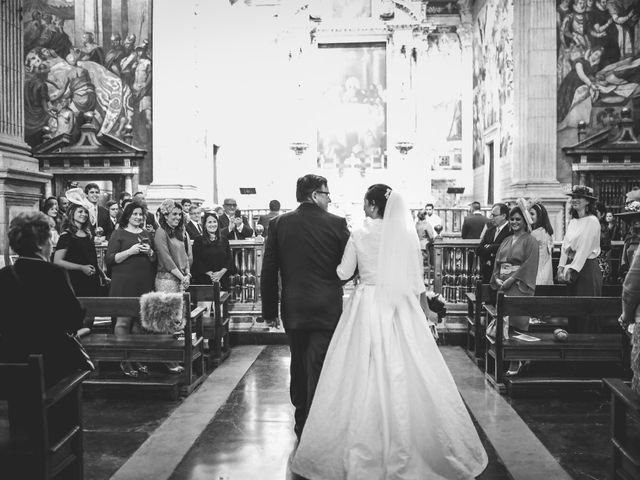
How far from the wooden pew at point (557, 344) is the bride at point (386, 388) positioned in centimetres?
205

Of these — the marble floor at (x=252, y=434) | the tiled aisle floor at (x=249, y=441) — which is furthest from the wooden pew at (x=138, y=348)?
the tiled aisle floor at (x=249, y=441)

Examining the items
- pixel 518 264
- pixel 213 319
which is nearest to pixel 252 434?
pixel 213 319

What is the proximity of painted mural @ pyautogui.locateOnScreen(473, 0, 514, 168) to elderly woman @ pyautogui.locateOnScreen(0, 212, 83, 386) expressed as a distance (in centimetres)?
1402

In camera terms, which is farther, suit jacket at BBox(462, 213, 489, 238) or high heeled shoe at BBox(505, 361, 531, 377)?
suit jacket at BBox(462, 213, 489, 238)

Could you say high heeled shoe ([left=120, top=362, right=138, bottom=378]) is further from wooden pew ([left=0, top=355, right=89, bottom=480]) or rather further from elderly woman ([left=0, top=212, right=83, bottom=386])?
wooden pew ([left=0, top=355, right=89, bottom=480])

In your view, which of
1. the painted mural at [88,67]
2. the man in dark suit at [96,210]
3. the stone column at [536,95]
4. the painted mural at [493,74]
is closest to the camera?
the man in dark suit at [96,210]

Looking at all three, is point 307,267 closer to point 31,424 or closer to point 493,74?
point 31,424

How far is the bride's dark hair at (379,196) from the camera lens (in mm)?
3971

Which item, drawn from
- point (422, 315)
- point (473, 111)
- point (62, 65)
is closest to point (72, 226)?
point (422, 315)

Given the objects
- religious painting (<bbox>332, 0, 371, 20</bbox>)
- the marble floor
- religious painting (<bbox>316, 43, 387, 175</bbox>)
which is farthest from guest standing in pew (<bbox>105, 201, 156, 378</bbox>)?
religious painting (<bbox>332, 0, 371, 20</bbox>)

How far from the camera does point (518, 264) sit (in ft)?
20.4

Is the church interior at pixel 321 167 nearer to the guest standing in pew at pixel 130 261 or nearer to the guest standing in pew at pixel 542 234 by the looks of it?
the guest standing in pew at pixel 542 234

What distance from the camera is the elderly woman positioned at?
3.38 meters

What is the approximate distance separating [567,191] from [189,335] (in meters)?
11.3
